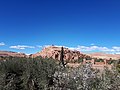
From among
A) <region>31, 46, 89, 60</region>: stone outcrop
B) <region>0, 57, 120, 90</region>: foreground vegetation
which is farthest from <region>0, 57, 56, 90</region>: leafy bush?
<region>31, 46, 89, 60</region>: stone outcrop

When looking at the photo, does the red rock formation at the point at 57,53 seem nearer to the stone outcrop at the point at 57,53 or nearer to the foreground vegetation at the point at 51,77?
the stone outcrop at the point at 57,53

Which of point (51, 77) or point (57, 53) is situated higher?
point (57, 53)

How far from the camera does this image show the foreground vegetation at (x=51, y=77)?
1478 centimetres

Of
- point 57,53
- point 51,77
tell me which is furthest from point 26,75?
point 57,53

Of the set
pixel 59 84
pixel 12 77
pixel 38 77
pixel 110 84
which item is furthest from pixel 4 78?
pixel 110 84

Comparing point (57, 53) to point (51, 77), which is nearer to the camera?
point (51, 77)

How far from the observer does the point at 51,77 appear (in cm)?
1781

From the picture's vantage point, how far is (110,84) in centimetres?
1559

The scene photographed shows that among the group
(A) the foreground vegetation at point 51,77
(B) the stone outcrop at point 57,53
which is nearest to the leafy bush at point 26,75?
(A) the foreground vegetation at point 51,77

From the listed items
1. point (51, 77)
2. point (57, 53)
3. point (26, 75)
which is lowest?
point (51, 77)

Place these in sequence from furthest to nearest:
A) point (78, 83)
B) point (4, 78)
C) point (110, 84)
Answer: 1. point (4, 78)
2. point (110, 84)
3. point (78, 83)

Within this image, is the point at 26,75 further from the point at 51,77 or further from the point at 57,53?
the point at 57,53

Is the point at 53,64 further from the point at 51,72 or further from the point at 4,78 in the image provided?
the point at 4,78

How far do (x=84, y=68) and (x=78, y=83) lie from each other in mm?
1114
